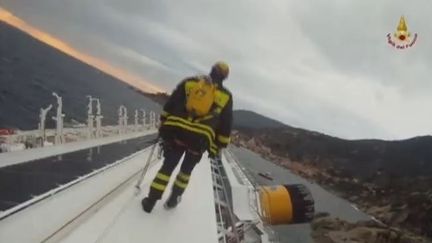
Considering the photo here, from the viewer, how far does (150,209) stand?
20.0 ft

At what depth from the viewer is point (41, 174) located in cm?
732

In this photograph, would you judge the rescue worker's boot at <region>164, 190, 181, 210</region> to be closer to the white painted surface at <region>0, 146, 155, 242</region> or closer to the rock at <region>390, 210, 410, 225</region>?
the white painted surface at <region>0, 146, 155, 242</region>

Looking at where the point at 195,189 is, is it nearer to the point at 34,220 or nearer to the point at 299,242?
the point at 34,220

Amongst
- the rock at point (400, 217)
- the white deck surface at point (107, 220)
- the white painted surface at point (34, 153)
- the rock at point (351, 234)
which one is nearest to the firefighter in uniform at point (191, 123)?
the white deck surface at point (107, 220)

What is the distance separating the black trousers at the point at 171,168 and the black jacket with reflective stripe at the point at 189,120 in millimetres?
115

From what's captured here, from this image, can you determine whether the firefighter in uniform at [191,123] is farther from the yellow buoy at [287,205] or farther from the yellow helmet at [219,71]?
the yellow buoy at [287,205]

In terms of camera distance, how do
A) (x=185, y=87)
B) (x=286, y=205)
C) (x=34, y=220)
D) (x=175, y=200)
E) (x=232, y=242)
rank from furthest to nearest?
1. (x=286, y=205)
2. (x=232, y=242)
3. (x=175, y=200)
4. (x=185, y=87)
5. (x=34, y=220)

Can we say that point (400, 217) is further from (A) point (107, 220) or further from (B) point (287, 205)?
(A) point (107, 220)

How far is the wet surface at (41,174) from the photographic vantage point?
559cm

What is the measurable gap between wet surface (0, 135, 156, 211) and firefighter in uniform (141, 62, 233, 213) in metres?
0.38

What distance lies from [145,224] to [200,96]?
133 centimetres

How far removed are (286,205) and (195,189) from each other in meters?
2.41

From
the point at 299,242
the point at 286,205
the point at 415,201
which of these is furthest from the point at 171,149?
the point at 415,201

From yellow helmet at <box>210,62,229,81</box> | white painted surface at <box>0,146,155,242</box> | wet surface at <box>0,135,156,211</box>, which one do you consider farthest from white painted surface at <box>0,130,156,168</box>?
yellow helmet at <box>210,62,229,81</box>
